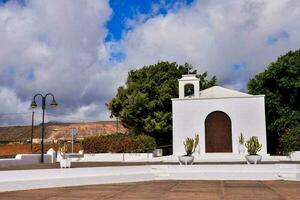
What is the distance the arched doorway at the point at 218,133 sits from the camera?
29641 mm

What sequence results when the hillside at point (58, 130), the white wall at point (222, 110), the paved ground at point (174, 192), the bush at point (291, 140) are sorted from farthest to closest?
the hillside at point (58, 130), the white wall at point (222, 110), the bush at point (291, 140), the paved ground at point (174, 192)

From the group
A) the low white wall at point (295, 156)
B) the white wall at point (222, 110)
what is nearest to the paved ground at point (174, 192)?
the low white wall at point (295, 156)

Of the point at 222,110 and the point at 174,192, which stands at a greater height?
the point at 222,110

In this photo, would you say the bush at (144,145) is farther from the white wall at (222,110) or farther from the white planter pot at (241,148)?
the white planter pot at (241,148)

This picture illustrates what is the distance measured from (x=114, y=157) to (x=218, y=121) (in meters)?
8.24

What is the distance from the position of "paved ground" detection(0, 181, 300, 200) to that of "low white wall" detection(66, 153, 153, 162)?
43.0 feet

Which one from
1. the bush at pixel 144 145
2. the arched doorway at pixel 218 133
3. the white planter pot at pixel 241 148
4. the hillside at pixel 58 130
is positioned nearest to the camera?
the white planter pot at pixel 241 148

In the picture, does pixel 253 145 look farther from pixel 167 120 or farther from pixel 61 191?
pixel 167 120

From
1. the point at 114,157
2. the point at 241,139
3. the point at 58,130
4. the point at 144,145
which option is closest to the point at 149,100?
the point at 144,145

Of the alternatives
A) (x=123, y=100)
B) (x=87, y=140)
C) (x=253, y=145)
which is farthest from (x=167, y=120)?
(x=253, y=145)

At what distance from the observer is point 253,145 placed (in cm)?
1967

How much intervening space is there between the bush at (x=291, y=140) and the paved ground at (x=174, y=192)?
12540 millimetres

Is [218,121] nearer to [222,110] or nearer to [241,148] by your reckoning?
[222,110]

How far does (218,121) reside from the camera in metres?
30.2
